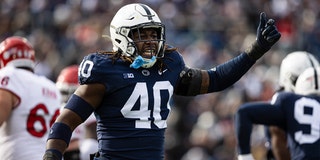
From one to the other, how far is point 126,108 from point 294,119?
186 centimetres

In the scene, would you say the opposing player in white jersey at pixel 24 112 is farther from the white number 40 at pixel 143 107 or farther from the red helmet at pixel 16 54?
the white number 40 at pixel 143 107

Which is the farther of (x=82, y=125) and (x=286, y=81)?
(x=82, y=125)

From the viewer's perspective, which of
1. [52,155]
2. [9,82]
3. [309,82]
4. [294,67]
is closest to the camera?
[52,155]

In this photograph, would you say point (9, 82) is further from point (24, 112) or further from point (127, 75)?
point (127, 75)

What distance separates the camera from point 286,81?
7.67 metres

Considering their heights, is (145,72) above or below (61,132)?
above

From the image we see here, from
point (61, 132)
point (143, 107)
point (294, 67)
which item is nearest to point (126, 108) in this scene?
A: point (143, 107)

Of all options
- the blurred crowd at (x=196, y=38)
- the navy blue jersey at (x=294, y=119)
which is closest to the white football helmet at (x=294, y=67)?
the navy blue jersey at (x=294, y=119)

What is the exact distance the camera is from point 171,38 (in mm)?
16625

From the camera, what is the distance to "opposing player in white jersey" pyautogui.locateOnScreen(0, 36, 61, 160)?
21.5 ft

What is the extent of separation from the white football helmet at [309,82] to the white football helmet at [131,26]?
182 cm

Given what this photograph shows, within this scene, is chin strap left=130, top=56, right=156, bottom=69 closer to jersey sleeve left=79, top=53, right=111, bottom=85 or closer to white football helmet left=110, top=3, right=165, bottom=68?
white football helmet left=110, top=3, right=165, bottom=68

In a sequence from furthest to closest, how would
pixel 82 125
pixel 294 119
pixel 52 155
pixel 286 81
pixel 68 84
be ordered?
pixel 68 84
pixel 82 125
pixel 286 81
pixel 294 119
pixel 52 155

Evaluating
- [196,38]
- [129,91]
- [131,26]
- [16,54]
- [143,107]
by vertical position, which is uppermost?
[196,38]
